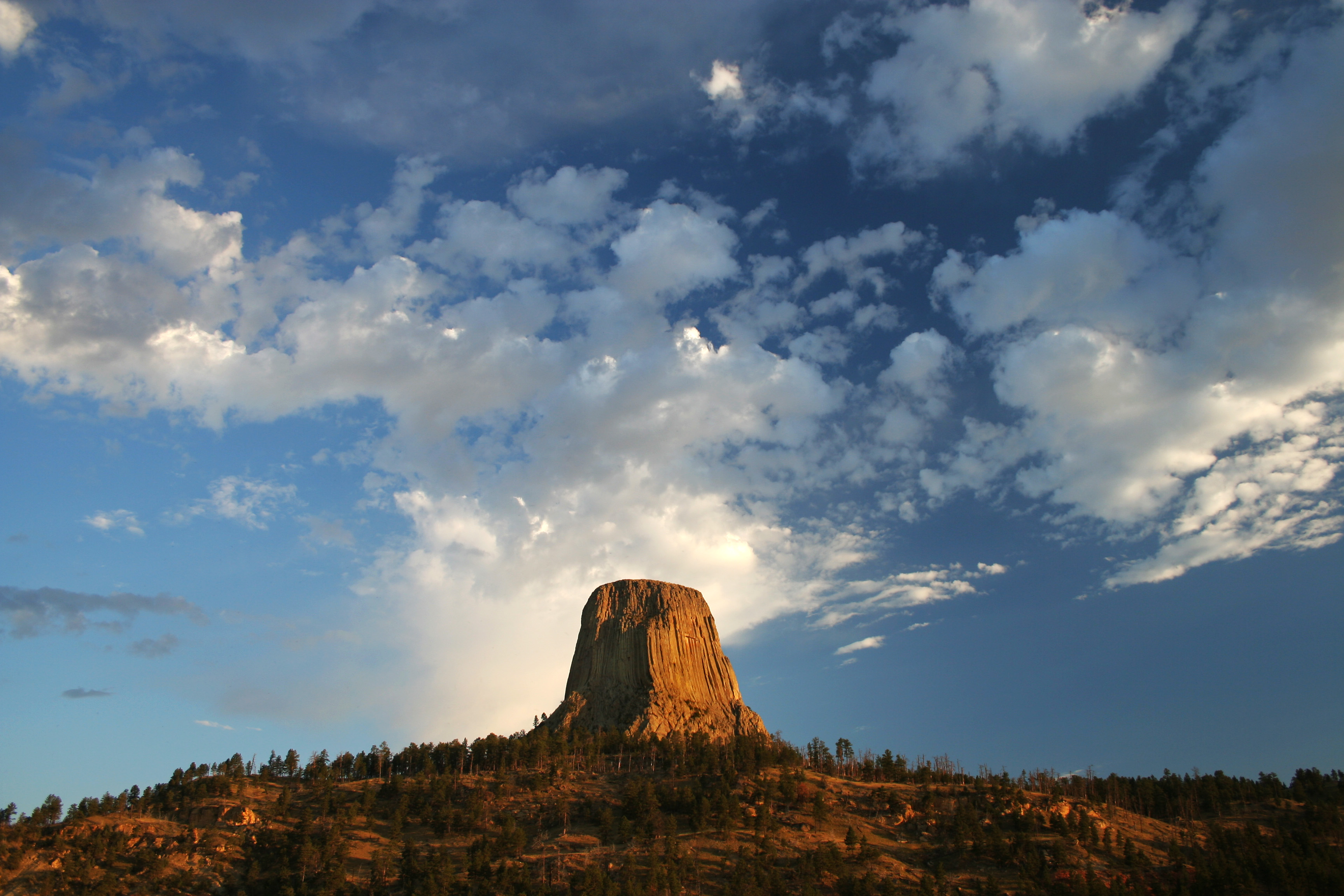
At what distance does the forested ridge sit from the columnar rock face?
585cm

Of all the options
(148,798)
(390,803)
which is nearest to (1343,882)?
(390,803)

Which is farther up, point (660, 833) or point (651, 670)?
point (651, 670)

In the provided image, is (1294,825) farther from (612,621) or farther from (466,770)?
(466,770)

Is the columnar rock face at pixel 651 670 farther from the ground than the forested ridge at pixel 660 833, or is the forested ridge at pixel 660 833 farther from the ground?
the columnar rock face at pixel 651 670

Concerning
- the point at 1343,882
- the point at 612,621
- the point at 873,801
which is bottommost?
the point at 1343,882

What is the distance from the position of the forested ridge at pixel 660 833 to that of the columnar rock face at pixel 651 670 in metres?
5.85

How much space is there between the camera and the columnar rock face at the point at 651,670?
3917 inches

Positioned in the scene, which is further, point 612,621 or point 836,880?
point 612,621

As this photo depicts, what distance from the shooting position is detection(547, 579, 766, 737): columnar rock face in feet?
326

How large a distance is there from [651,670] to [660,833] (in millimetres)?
29526

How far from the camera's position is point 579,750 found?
293ft

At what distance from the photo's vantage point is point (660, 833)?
73.2 metres

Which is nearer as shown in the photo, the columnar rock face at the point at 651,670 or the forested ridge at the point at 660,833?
the forested ridge at the point at 660,833

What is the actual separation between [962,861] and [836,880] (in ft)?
41.0
